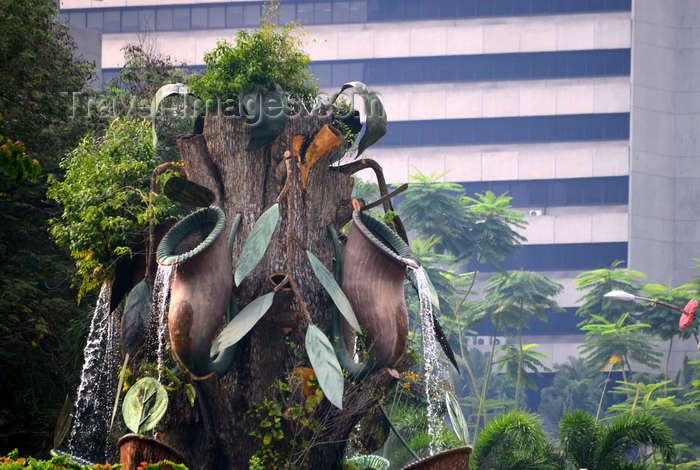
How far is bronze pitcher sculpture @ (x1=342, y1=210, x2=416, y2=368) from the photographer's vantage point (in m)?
9.65

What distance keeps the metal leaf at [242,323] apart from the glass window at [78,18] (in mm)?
46577

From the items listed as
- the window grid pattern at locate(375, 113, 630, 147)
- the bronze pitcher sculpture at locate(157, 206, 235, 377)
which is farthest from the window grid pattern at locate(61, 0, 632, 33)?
the bronze pitcher sculpture at locate(157, 206, 235, 377)

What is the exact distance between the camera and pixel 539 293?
30.8 m

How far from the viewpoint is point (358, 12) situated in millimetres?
50031

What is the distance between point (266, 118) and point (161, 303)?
253 cm

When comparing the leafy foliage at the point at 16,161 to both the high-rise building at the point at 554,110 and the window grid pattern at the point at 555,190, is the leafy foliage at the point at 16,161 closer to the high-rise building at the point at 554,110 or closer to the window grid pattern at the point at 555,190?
the high-rise building at the point at 554,110

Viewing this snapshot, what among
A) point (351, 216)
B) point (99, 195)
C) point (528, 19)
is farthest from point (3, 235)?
point (528, 19)

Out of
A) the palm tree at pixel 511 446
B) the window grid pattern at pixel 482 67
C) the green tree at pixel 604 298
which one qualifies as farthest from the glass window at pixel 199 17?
the palm tree at pixel 511 446

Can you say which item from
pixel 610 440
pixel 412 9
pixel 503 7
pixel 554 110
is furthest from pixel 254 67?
pixel 503 7

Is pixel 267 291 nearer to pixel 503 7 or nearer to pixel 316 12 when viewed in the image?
pixel 503 7

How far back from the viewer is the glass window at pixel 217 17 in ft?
165

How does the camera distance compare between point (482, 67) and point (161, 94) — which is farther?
point (482, 67)

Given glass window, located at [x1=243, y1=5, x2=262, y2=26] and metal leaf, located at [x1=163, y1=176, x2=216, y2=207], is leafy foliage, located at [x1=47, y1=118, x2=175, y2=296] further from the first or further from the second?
glass window, located at [x1=243, y1=5, x2=262, y2=26]

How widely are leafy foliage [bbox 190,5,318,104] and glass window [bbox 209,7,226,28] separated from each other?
40.9 meters
